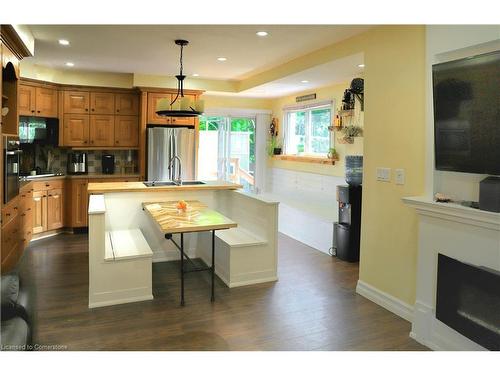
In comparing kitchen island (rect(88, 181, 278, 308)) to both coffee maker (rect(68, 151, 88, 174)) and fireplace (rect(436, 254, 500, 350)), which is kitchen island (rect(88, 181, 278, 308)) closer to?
fireplace (rect(436, 254, 500, 350))

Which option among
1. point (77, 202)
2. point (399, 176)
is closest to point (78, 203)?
point (77, 202)

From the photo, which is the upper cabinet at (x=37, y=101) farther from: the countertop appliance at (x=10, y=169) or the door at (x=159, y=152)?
the countertop appliance at (x=10, y=169)

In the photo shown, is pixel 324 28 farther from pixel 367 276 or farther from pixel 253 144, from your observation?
pixel 253 144

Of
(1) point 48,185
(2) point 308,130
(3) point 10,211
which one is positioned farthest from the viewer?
(2) point 308,130

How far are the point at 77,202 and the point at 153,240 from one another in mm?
2058

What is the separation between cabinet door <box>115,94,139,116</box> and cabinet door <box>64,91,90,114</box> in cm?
46

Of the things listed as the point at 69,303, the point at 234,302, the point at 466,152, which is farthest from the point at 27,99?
the point at 466,152

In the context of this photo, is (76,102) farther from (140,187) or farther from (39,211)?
(140,187)

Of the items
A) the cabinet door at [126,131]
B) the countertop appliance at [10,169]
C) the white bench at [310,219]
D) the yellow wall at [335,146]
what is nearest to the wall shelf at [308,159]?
the yellow wall at [335,146]

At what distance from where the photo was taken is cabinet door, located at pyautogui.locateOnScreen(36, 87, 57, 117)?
6035 mm

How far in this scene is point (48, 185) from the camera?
5.99 m

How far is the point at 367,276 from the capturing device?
3816 mm

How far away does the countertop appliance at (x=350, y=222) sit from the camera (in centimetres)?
489
